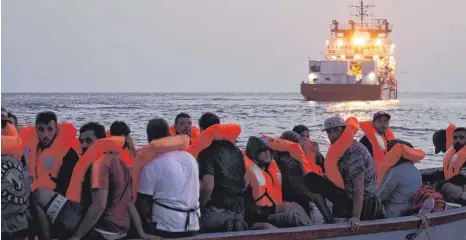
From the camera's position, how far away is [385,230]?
261 inches

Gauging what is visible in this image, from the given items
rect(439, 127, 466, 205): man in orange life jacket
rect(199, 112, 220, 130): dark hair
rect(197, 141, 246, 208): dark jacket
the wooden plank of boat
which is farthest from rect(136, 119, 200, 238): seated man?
rect(439, 127, 466, 205): man in orange life jacket

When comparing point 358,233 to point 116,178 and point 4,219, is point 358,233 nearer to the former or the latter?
point 116,178

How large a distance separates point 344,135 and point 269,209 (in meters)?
0.96

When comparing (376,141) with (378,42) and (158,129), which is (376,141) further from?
(378,42)

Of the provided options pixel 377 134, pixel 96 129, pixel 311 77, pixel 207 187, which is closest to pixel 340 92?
pixel 311 77

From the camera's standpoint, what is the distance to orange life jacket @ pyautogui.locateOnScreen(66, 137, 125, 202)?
5.03m

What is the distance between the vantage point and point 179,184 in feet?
16.7

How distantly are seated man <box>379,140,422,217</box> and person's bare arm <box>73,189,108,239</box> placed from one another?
3009 millimetres

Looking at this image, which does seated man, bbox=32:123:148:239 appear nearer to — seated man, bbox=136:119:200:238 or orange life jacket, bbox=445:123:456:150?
seated man, bbox=136:119:200:238

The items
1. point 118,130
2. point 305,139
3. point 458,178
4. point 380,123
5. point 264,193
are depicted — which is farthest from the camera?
point 380,123

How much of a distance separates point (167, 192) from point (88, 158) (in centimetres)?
60

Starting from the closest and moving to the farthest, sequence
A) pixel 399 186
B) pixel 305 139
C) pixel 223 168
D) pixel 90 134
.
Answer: pixel 90 134
pixel 223 168
pixel 399 186
pixel 305 139

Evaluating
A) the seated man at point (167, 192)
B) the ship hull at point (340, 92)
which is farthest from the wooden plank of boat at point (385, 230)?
the ship hull at point (340, 92)

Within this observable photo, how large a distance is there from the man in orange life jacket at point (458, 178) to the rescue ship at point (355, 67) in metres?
51.6
